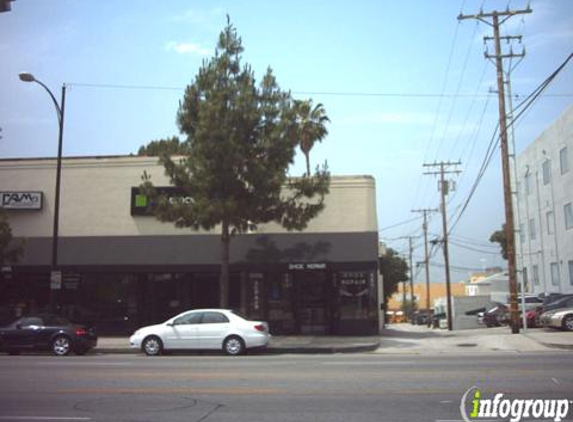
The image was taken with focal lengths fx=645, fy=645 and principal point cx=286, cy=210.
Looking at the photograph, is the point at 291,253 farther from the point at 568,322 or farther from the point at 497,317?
the point at 497,317

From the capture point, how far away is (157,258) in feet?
84.5

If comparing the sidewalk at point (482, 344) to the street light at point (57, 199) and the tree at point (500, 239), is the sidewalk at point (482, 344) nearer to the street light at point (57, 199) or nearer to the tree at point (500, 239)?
the street light at point (57, 199)

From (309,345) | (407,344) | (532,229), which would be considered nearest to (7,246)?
(309,345)

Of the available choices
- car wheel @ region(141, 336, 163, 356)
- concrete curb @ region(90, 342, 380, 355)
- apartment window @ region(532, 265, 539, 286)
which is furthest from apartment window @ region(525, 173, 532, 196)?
car wheel @ region(141, 336, 163, 356)

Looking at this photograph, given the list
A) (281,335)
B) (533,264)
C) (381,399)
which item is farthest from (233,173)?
(533,264)

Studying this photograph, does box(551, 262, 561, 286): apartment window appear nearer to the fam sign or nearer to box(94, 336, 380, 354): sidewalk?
box(94, 336, 380, 354): sidewalk

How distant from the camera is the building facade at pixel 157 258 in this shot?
83.4 ft

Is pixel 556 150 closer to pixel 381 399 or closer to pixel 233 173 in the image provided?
pixel 233 173

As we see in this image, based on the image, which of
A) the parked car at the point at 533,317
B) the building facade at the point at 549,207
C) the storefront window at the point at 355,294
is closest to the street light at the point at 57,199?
the storefront window at the point at 355,294

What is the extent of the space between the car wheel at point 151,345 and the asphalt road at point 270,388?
12.1ft

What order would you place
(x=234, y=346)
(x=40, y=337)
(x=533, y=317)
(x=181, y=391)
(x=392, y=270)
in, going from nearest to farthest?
(x=181, y=391), (x=234, y=346), (x=40, y=337), (x=533, y=317), (x=392, y=270)

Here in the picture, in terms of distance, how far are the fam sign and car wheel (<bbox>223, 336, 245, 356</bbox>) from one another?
1288cm

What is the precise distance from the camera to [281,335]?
84.0 feet

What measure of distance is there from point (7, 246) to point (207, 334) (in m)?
10.4
